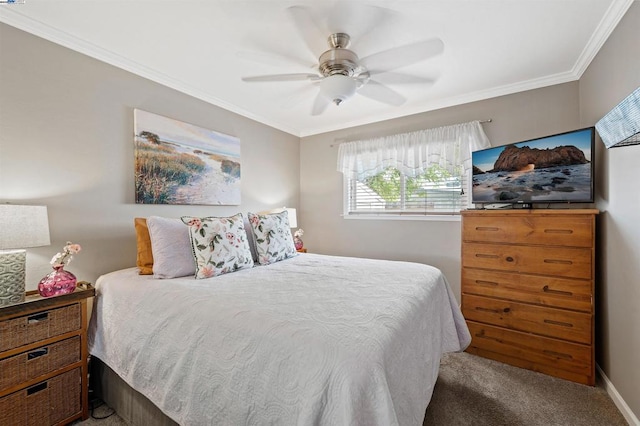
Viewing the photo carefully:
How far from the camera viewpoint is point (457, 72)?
8.16 ft

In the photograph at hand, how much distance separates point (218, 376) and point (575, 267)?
2.55 meters

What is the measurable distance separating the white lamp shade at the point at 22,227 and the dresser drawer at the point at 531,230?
3.11m

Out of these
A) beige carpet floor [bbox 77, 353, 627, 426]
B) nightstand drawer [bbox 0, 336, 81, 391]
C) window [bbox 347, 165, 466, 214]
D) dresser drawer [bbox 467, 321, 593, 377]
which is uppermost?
window [bbox 347, 165, 466, 214]

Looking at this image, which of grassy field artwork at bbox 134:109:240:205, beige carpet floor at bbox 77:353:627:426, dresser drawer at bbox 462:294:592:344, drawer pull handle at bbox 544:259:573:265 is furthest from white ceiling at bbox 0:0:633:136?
beige carpet floor at bbox 77:353:627:426

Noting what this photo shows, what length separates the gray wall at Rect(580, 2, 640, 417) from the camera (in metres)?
1.62

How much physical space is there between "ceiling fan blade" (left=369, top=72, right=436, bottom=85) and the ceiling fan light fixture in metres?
0.59

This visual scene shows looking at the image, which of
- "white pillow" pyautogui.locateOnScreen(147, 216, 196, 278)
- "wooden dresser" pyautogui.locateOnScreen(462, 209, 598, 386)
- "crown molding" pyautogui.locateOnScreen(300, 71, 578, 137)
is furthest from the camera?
"crown molding" pyautogui.locateOnScreen(300, 71, 578, 137)

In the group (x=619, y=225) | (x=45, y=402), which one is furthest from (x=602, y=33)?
(x=45, y=402)

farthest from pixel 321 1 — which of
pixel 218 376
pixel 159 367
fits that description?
pixel 159 367

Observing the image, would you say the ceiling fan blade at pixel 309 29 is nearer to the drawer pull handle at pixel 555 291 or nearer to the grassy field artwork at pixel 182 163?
the grassy field artwork at pixel 182 163

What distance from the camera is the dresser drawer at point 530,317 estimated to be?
206cm

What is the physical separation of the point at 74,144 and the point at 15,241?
2.93 ft

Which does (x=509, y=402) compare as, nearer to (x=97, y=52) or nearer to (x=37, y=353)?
(x=37, y=353)

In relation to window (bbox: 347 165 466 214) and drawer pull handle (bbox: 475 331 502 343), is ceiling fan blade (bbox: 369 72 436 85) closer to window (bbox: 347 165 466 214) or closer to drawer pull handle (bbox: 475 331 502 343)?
window (bbox: 347 165 466 214)
